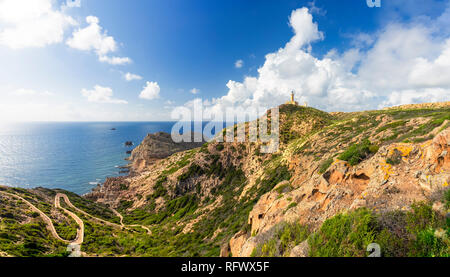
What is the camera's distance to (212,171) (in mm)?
53594

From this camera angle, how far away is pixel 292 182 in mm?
20344

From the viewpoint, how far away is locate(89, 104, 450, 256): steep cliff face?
28.5 feet

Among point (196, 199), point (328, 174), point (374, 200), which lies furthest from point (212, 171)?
point (374, 200)

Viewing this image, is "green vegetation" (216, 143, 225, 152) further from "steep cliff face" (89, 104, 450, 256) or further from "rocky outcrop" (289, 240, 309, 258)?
"rocky outcrop" (289, 240, 309, 258)

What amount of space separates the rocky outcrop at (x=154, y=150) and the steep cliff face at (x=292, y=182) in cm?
455

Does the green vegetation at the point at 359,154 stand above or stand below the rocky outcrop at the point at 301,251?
above

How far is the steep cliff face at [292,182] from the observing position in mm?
8672

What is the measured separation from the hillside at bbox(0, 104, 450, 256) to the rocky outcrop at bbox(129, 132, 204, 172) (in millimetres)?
23157

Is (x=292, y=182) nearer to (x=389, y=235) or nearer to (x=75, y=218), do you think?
(x=389, y=235)

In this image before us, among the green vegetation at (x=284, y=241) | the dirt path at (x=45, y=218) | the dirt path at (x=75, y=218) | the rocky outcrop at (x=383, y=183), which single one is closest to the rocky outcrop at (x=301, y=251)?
the rocky outcrop at (x=383, y=183)

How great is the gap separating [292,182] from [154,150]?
88311 millimetres

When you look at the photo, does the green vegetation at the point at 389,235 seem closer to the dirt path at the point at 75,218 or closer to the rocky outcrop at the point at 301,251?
the rocky outcrop at the point at 301,251

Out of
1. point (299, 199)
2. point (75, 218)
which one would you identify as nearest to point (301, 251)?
point (299, 199)

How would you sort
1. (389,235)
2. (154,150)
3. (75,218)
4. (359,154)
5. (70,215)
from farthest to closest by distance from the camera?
1. (154,150)
2. (70,215)
3. (75,218)
4. (359,154)
5. (389,235)
